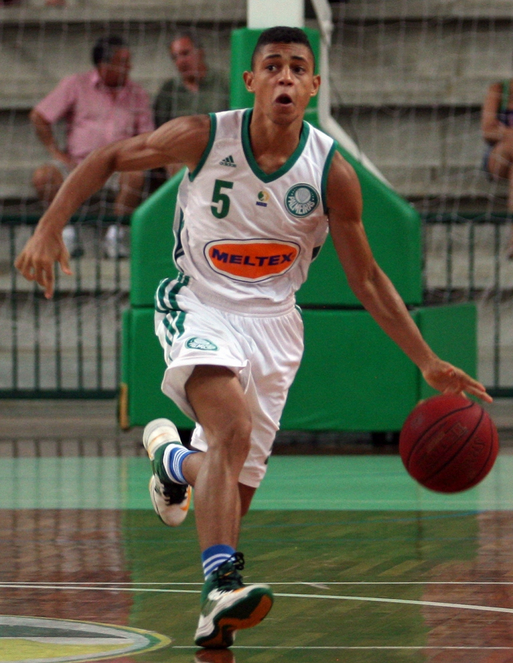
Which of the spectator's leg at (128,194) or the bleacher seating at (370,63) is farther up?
the bleacher seating at (370,63)

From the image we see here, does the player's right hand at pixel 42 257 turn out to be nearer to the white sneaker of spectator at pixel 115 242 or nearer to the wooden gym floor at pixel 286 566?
the wooden gym floor at pixel 286 566

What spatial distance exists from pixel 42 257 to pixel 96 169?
41 centimetres

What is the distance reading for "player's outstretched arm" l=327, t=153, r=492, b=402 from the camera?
4363mm

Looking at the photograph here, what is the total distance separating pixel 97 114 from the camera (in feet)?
39.4

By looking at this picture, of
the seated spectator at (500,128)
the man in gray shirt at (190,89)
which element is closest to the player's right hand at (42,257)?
the man in gray shirt at (190,89)

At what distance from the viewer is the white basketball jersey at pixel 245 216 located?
428 cm

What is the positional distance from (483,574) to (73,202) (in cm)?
200

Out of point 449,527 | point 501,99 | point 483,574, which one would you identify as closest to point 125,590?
point 483,574

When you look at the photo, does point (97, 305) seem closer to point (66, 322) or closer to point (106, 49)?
point (66, 322)

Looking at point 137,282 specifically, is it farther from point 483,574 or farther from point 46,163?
point 46,163

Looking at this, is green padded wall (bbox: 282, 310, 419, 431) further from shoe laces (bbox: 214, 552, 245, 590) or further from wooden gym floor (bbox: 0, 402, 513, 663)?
shoe laces (bbox: 214, 552, 245, 590)

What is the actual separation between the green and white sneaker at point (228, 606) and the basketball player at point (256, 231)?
572 mm

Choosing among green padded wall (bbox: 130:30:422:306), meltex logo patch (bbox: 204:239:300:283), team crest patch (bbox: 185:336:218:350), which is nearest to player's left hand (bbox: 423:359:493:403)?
meltex logo patch (bbox: 204:239:300:283)

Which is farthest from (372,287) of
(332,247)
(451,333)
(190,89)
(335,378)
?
(190,89)
